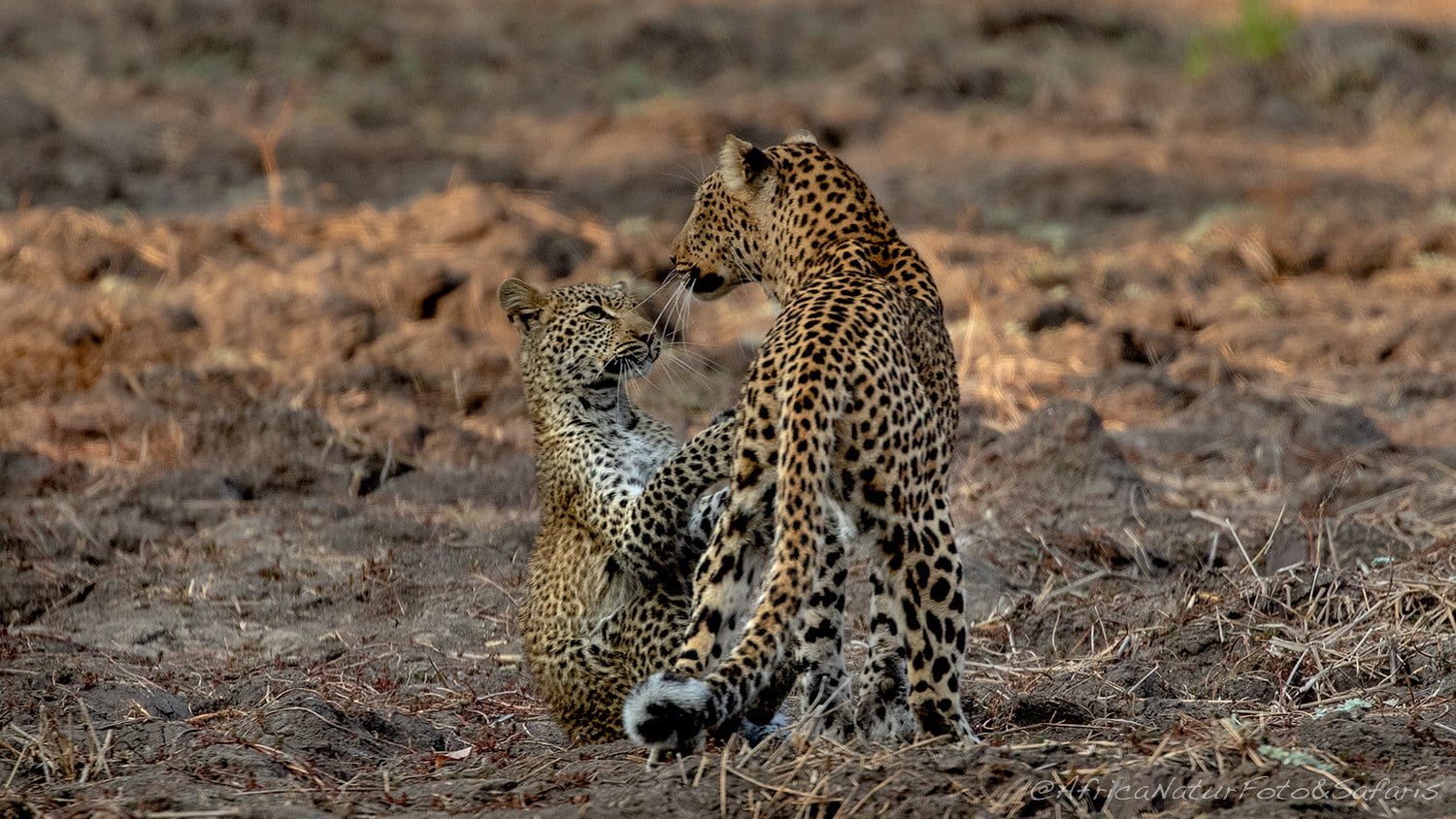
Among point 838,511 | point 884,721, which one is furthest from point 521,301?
point 884,721

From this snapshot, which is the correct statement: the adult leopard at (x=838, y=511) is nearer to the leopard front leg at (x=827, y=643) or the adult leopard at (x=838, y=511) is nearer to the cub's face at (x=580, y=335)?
the leopard front leg at (x=827, y=643)

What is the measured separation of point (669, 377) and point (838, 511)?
490 centimetres

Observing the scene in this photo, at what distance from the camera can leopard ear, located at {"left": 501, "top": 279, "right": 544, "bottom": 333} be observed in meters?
7.22

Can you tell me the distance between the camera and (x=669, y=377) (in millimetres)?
10172

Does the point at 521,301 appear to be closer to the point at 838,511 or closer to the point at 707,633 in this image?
the point at 838,511

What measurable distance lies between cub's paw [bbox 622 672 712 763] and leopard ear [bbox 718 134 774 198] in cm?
228

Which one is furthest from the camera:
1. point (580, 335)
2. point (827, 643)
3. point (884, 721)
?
point (580, 335)

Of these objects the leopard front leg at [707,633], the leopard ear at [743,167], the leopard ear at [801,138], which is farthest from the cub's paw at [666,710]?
the leopard ear at [801,138]

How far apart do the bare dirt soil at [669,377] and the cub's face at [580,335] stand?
127 cm

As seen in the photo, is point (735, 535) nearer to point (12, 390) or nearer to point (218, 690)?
point (218, 690)

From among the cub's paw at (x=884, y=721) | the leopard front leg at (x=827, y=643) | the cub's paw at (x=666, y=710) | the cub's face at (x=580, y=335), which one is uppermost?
the cub's face at (x=580, y=335)

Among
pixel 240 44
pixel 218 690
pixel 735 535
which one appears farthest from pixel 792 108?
pixel 735 535

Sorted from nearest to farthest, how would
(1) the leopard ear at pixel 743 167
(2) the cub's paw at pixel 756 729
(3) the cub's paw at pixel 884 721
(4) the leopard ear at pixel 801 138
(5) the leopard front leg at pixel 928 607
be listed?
(5) the leopard front leg at pixel 928 607
(3) the cub's paw at pixel 884 721
(2) the cub's paw at pixel 756 729
(1) the leopard ear at pixel 743 167
(4) the leopard ear at pixel 801 138

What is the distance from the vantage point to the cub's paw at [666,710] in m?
4.55
